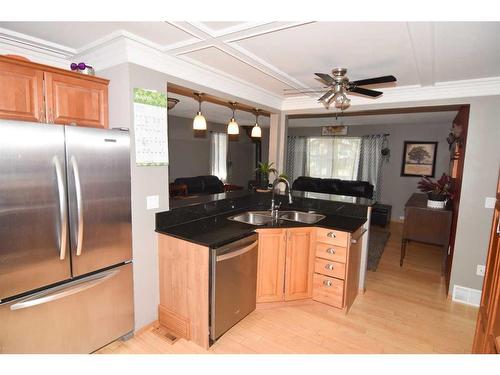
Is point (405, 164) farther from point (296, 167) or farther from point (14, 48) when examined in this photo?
point (14, 48)

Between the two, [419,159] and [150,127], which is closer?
[150,127]

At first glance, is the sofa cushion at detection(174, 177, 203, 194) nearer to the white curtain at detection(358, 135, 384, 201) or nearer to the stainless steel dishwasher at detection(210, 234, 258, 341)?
the stainless steel dishwasher at detection(210, 234, 258, 341)

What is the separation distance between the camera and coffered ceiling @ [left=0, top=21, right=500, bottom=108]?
5.51 feet

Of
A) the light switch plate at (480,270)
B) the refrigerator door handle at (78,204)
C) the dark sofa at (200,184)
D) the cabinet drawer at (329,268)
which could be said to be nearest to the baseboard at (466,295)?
the light switch plate at (480,270)

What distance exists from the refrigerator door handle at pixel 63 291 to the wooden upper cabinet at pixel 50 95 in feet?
3.61

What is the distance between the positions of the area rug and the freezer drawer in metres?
3.22

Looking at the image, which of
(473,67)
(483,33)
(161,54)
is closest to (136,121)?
(161,54)

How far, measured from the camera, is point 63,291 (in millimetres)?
1747

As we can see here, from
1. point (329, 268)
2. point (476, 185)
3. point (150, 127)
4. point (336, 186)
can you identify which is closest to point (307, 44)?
point (150, 127)

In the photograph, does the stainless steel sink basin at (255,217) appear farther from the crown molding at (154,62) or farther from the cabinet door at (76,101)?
the cabinet door at (76,101)

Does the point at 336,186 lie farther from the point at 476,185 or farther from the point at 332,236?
the point at 332,236

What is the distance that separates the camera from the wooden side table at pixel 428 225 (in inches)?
137

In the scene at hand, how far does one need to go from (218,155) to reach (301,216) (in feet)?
15.6
